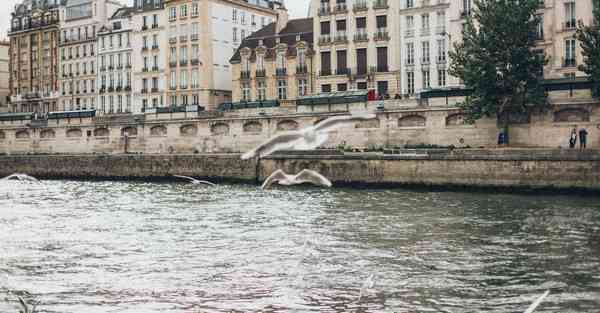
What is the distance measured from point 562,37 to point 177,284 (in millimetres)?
41273

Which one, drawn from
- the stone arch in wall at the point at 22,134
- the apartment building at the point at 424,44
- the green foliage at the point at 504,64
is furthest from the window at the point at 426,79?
the stone arch in wall at the point at 22,134

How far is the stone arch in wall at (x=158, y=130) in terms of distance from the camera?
65.7m

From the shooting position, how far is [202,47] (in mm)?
75625

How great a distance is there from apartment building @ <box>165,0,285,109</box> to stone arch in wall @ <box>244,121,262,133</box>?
16.0m

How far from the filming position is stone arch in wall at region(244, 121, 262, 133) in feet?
195

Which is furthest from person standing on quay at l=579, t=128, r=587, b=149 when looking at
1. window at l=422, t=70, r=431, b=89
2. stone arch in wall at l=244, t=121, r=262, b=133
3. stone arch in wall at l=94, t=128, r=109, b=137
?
stone arch in wall at l=94, t=128, r=109, b=137

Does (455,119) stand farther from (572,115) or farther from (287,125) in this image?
(287,125)

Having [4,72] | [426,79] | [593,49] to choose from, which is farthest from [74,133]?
[593,49]

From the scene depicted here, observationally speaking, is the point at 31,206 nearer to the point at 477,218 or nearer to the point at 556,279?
the point at 477,218

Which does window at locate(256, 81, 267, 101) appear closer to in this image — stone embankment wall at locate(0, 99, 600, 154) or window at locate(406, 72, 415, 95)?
stone embankment wall at locate(0, 99, 600, 154)

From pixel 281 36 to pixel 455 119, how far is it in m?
25.4

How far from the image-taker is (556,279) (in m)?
19.0

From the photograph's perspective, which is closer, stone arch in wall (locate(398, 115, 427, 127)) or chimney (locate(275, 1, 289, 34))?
stone arch in wall (locate(398, 115, 427, 127))

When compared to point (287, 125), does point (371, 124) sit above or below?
below
